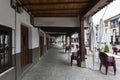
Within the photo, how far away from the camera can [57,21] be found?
862 cm

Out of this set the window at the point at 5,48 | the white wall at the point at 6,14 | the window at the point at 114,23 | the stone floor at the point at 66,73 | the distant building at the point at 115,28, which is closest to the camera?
the white wall at the point at 6,14

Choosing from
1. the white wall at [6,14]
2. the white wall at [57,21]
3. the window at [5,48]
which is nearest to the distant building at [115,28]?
the white wall at [57,21]

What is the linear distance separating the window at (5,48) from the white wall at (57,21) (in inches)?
171

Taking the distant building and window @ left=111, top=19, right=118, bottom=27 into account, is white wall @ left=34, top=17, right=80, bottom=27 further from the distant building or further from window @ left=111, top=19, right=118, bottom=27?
window @ left=111, top=19, right=118, bottom=27

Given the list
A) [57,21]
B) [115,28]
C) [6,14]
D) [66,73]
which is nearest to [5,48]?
[6,14]

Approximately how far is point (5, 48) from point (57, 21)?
15.7ft

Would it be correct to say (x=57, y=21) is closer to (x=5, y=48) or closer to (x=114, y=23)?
(x=5, y=48)

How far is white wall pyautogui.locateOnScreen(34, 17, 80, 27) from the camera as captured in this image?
8.62 metres

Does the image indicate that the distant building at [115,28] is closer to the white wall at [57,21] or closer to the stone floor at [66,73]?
the white wall at [57,21]

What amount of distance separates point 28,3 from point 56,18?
298 cm

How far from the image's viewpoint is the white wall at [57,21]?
339 inches

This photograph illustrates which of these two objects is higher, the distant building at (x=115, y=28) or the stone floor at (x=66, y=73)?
the distant building at (x=115, y=28)

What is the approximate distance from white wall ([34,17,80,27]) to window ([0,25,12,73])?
14.2 feet

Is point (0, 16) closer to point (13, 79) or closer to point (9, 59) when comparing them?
point (9, 59)
